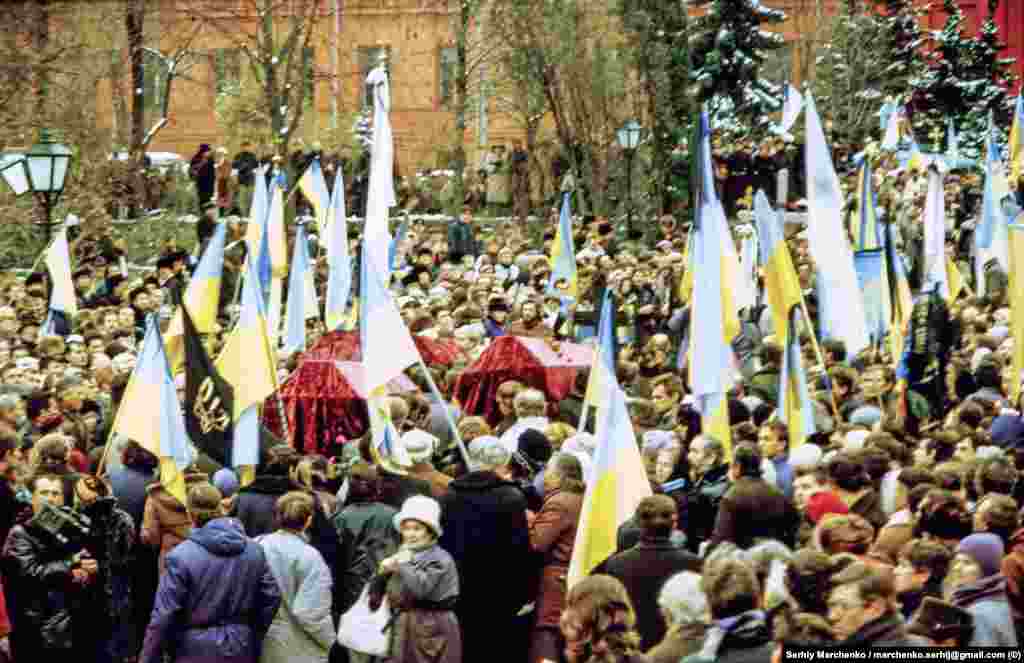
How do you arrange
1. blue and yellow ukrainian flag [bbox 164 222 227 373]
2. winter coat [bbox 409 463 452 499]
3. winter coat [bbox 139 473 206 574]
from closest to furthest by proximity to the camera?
winter coat [bbox 139 473 206 574] → winter coat [bbox 409 463 452 499] → blue and yellow ukrainian flag [bbox 164 222 227 373]

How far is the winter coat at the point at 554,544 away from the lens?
11.6 metres

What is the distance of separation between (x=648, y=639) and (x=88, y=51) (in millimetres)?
31141

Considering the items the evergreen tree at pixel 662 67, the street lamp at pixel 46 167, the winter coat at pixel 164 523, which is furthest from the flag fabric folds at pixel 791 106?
the winter coat at pixel 164 523

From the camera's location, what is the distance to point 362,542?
1166cm

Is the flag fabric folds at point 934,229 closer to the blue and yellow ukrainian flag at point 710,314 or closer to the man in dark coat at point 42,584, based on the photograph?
the blue and yellow ukrainian flag at point 710,314

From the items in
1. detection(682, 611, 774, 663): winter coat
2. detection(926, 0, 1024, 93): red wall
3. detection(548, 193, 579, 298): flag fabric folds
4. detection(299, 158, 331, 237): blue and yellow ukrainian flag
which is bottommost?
detection(682, 611, 774, 663): winter coat

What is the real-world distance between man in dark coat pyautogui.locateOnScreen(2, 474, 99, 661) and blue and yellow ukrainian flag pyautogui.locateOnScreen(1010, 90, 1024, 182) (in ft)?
54.2

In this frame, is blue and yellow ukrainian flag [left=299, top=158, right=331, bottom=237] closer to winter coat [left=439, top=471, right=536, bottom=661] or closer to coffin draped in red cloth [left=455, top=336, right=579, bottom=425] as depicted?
coffin draped in red cloth [left=455, top=336, right=579, bottom=425]

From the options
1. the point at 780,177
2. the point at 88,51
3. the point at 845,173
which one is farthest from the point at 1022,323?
the point at 88,51

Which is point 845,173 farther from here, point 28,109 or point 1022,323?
point 1022,323

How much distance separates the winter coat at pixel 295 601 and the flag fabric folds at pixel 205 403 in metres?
2.15

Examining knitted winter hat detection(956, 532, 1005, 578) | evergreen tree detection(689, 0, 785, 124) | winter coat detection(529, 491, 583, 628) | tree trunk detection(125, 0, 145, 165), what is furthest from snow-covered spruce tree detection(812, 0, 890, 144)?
knitted winter hat detection(956, 532, 1005, 578)

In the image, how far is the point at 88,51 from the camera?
39.7 metres

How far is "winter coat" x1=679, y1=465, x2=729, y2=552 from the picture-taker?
11711 mm
